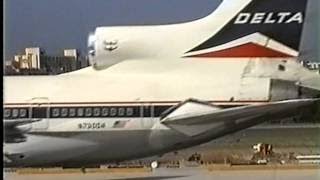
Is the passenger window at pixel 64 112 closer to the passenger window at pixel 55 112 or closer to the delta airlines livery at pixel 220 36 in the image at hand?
the passenger window at pixel 55 112

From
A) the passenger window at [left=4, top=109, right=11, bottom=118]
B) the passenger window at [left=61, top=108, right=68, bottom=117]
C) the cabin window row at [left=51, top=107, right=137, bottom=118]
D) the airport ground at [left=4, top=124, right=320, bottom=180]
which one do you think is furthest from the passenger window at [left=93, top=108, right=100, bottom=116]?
the passenger window at [left=4, top=109, right=11, bottom=118]

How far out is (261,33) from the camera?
2.45 metres

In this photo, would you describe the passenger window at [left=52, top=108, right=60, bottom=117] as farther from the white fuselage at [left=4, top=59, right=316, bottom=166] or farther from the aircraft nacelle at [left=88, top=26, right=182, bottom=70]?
the aircraft nacelle at [left=88, top=26, right=182, bottom=70]

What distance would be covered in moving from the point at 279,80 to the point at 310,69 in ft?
0.41

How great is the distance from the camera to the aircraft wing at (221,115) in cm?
236

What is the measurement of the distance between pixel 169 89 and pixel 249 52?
1.15ft

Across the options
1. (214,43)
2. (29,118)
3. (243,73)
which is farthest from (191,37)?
(29,118)

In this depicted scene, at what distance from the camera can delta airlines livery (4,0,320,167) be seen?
2.38 m

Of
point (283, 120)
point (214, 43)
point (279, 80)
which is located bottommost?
point (283, 120)

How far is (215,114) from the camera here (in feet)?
7.80

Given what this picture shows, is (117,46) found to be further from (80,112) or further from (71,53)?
(80,112)

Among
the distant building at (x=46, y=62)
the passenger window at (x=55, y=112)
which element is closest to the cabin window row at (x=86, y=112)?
the passenger window at (x=55, y=112)

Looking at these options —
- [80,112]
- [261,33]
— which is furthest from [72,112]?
[261,33]

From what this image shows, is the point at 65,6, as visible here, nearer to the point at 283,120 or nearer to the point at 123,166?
the point at 123,166
